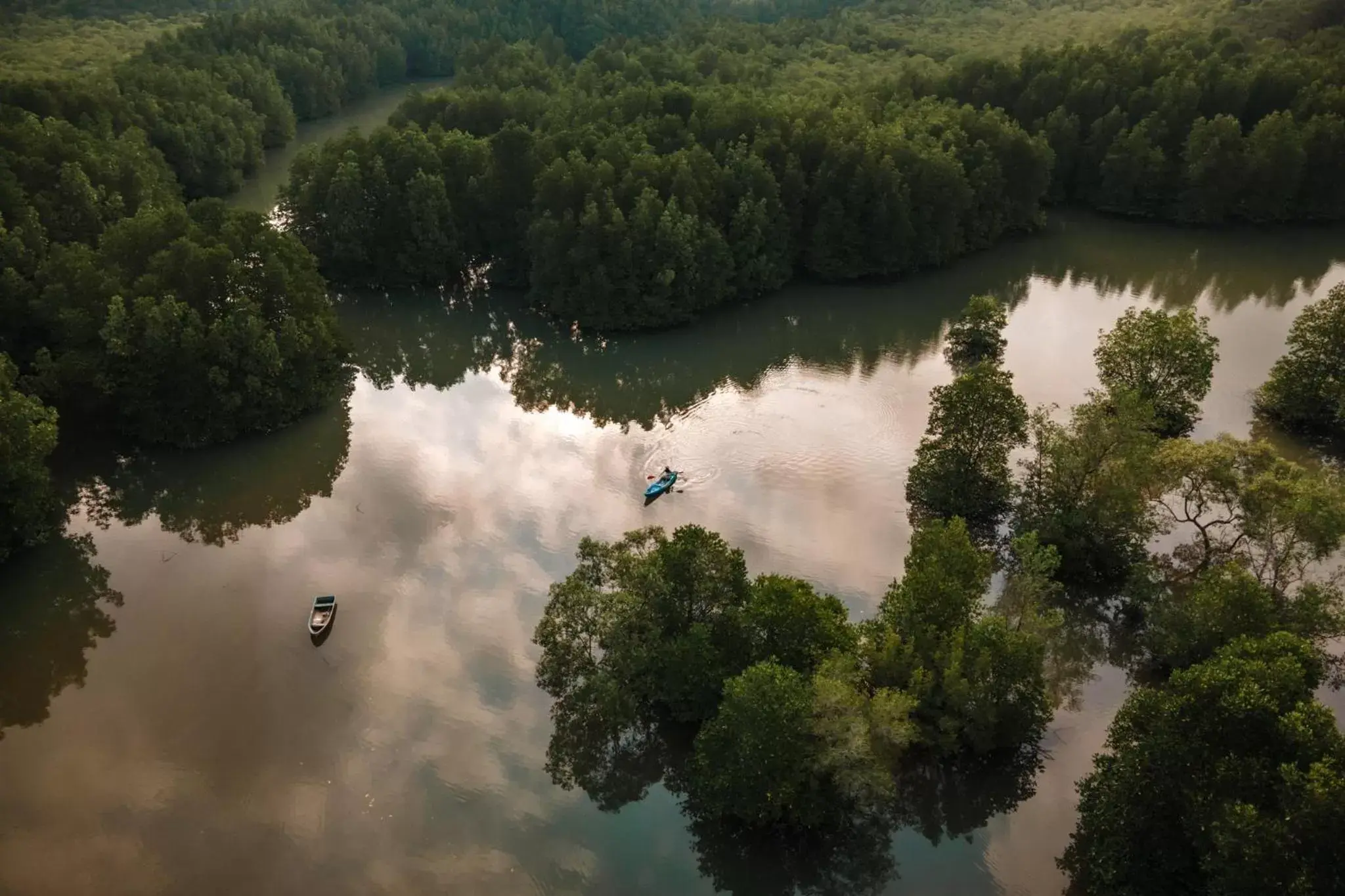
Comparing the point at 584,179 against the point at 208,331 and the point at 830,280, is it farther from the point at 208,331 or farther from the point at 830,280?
the point at 208,331

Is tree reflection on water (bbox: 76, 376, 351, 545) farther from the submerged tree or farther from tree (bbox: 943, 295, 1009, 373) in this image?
tree (bbox: 943, 295, 1009, 373)

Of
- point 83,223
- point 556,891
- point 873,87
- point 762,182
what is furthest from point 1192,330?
point 83,223

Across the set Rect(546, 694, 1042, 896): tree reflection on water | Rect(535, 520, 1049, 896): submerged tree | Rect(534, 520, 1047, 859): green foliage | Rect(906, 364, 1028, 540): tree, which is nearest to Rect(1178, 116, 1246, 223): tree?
Rect(906, 364, 1028, 540): tree

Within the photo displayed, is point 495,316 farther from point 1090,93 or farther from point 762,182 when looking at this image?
point 1090,93

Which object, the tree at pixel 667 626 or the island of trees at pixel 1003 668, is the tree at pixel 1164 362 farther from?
the tree at pixel 667 626

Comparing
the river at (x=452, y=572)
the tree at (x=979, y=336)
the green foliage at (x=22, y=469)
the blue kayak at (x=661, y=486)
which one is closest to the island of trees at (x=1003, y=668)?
the river at (x=452, y=572)
